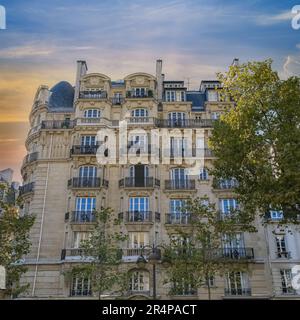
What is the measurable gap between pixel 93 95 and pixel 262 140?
660 inches

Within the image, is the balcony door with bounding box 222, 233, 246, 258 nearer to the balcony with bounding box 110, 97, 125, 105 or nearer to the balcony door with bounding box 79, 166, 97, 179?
the balcony door with bounding box 79, 166, 97, 179

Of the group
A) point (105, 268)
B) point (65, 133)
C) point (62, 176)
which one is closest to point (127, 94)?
point (65, 133)

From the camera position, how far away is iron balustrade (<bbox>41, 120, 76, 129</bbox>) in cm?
2589

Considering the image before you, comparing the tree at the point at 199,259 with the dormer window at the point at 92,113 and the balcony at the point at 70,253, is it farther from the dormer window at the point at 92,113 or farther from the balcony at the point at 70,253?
the dormer window at the point at 92,113

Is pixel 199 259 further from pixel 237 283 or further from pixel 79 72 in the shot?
pixel 79 72

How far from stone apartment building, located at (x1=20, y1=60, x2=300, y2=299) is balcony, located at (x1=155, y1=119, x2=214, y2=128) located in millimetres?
75

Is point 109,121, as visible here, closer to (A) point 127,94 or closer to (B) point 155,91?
(A) point 127,94

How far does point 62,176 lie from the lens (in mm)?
24547

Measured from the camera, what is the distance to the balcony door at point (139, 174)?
945 inches

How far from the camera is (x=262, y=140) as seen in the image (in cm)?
1280

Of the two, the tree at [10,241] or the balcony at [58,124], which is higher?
the balcony at [58,124]

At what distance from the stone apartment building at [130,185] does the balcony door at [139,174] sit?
0.07 m

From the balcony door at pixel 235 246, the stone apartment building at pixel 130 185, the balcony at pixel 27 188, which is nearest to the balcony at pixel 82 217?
the stone apartment building at pixel 130 185

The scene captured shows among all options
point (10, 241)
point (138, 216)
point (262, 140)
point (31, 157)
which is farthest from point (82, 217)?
point (262, 140)
